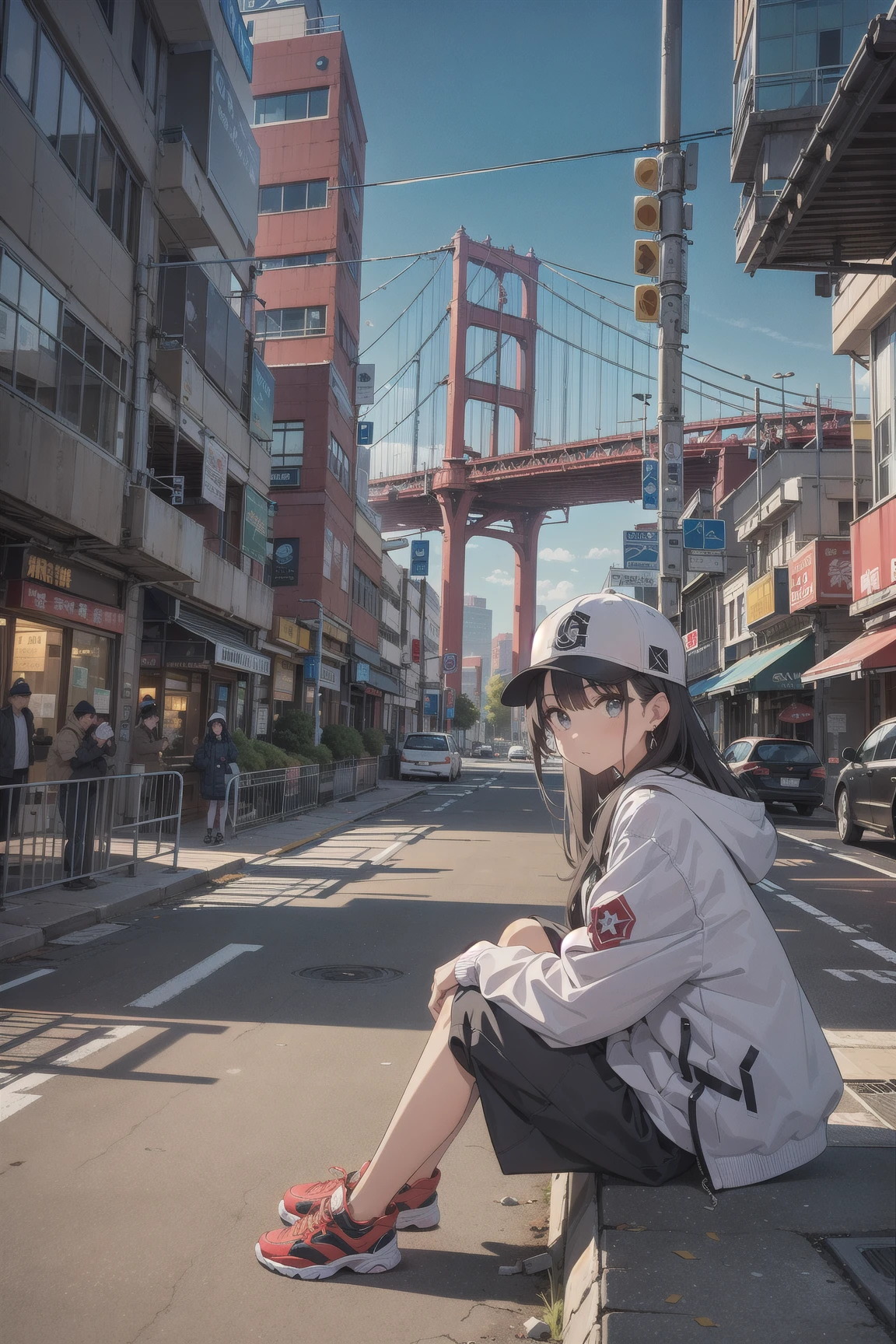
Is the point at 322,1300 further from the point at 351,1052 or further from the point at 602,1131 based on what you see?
the point at 351,1052

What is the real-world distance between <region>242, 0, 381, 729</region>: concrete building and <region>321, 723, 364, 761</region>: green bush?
3919 millimetres

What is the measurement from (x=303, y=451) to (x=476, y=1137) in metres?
34.6

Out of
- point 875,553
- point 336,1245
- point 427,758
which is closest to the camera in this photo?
point 336,1245

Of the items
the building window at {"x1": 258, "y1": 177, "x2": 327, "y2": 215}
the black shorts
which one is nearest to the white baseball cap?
the black shorts

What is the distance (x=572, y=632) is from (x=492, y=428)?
8214cm

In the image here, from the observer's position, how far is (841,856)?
48.9ft

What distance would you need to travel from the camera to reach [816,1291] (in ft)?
6.66

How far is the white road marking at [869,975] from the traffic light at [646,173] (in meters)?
7.63

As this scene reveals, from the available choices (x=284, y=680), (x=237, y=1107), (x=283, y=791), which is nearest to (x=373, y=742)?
(x=284, y=680)

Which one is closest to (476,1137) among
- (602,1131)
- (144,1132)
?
(144,1132)

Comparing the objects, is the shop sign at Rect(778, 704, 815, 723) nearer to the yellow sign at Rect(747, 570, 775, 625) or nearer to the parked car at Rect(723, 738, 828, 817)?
the yellow sign at Rect(747, 570, 775, 625)

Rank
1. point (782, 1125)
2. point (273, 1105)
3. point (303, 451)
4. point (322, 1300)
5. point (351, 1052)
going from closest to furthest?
point (782, 1125)
point (322, 1300)
point (273, 1105)
point (351, 1052)
point (303, 451)

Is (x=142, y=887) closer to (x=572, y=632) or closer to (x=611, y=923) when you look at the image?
(x=572, y=632)

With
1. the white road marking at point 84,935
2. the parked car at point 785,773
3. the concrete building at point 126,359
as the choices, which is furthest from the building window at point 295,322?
the white road marking at point 84,935
